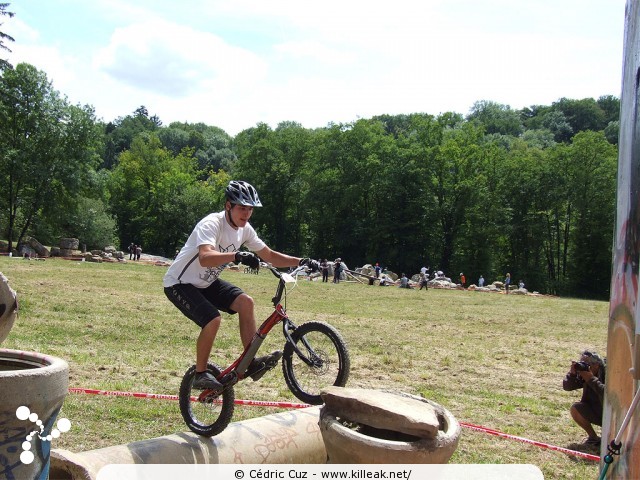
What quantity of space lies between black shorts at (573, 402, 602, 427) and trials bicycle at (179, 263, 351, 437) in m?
3.82

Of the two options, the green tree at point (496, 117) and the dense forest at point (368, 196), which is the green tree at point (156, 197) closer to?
the dense forest at point (368, 196)

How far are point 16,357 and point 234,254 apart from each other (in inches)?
80.8

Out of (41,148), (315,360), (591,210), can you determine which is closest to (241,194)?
(315,360)

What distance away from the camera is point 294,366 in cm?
642

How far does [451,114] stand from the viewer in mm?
74375

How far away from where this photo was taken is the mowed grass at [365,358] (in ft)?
25.8

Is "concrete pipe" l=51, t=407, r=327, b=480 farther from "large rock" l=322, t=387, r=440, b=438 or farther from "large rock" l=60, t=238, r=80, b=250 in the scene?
"large rock" l=60, t=238, r=80, b=250

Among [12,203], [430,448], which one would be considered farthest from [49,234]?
[430,448]

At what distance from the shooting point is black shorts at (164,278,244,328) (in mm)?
6238

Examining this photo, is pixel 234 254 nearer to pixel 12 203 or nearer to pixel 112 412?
pixel 112 412

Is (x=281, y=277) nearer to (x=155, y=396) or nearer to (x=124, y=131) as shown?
(x=155, y=396)

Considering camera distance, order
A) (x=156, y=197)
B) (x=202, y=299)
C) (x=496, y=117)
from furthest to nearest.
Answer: (x=496, y=117)
(x=156, y=197)
(x=202, y=299)

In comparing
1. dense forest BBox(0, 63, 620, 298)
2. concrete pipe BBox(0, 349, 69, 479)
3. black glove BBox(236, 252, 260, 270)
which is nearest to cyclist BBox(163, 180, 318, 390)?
black glove BBox(236, 252, 260, 270)

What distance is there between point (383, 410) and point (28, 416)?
2468 millimetres
